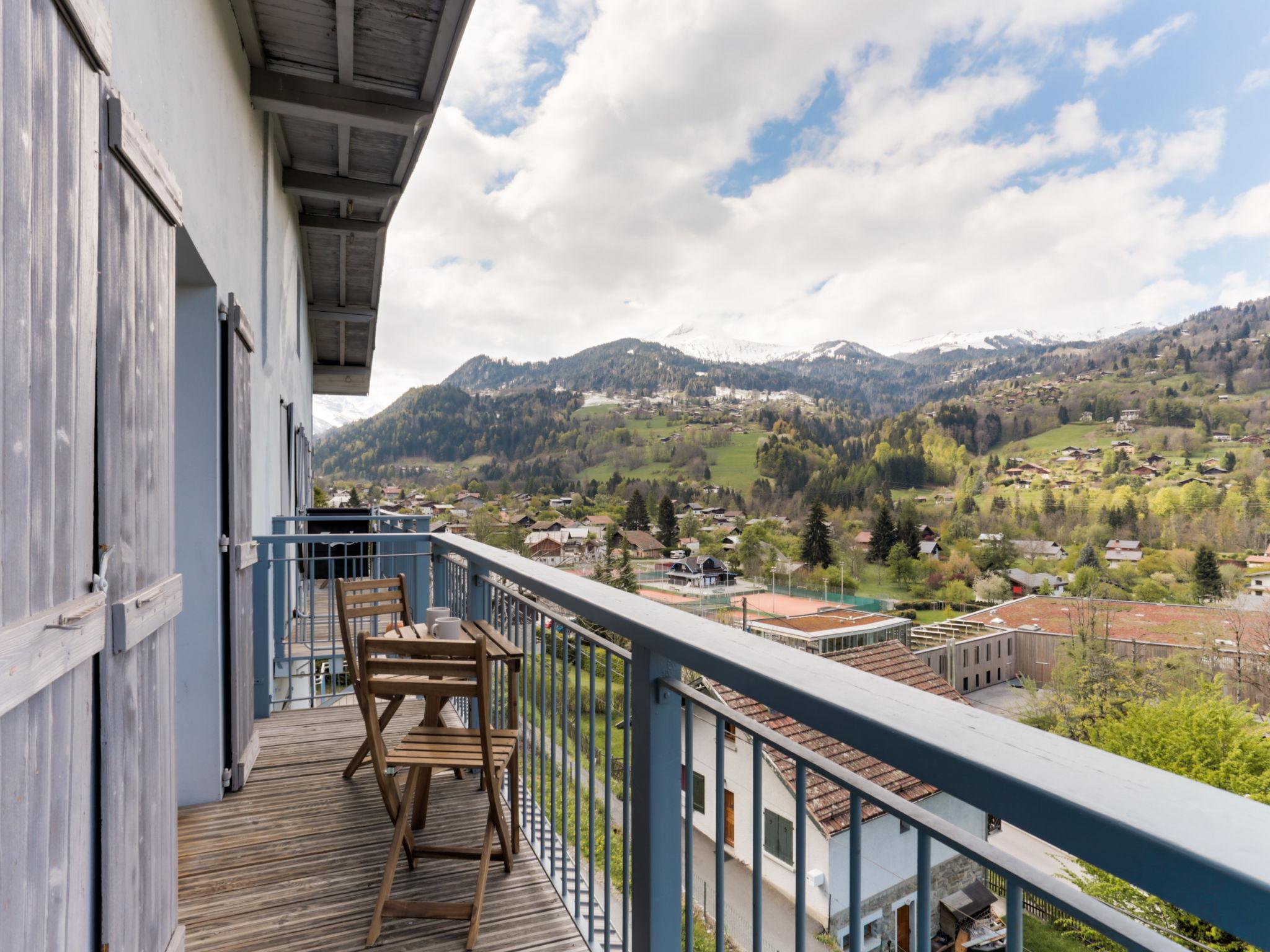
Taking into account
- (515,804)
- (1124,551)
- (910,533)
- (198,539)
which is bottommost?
(1124,551)

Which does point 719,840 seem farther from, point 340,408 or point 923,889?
point 340,408

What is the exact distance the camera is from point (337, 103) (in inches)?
188

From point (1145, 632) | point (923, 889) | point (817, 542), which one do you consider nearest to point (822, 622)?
point (923, 889)

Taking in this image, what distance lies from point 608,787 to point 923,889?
1254mm

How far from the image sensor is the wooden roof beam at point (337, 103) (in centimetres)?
462

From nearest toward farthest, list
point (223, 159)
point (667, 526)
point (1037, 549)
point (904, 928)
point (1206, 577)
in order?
point (904, 928) < point (223, 159) < point (1206, 577) < point (1037, 549) < point (667, 526)

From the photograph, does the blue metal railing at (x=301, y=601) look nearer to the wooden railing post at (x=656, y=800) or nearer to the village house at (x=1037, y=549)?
the wooden railing post at (x=656, y=800)

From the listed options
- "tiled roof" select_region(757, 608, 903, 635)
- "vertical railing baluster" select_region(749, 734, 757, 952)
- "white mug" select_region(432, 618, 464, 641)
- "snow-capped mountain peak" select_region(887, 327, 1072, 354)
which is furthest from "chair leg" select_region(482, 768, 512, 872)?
"snow-capped mountain peak" select_region(887, 327, 1072, 354)

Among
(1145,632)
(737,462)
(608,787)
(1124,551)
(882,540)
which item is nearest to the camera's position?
(608,787)

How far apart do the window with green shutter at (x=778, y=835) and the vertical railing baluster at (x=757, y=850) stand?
54mm

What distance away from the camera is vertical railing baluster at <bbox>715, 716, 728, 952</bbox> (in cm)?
117

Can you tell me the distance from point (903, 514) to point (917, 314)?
65.3 m

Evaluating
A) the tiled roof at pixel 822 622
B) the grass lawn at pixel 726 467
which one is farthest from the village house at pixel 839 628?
the grass lawn at pixel 726 467

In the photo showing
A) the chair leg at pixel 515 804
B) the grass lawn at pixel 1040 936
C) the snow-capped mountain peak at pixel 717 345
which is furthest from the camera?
the snow-capped mountain peak at pixel 717 345
